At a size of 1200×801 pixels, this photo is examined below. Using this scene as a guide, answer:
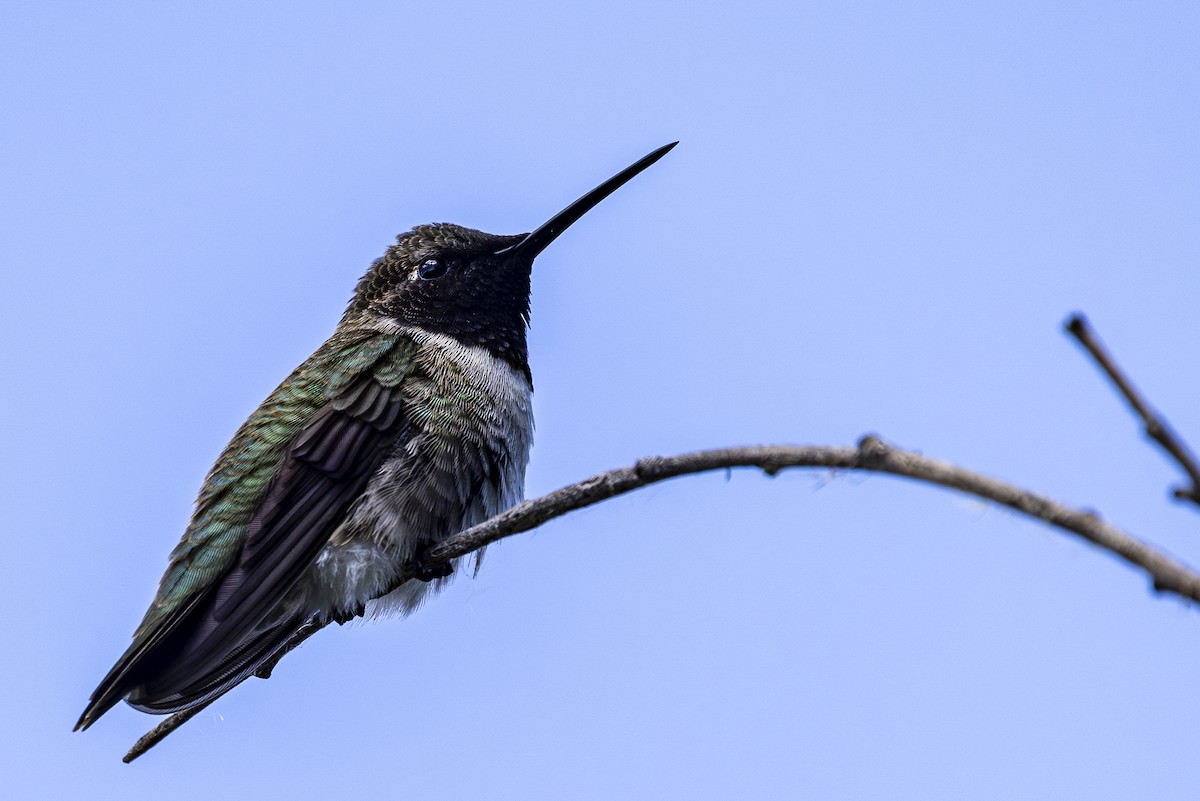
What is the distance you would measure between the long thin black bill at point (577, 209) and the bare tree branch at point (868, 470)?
3463 mm

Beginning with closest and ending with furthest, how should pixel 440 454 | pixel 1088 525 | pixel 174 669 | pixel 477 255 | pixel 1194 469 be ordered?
pixel 1194 469 → pixel 1088 525 → pixel 174 669 → pixel 440 454 → pixel 477 255

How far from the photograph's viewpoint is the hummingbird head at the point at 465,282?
634 cm

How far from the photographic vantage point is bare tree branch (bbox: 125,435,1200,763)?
1354 millimetres

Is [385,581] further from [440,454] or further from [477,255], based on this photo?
[477,255]

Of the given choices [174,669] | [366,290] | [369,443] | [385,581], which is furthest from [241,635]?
[366,290]

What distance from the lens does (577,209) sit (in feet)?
22.3

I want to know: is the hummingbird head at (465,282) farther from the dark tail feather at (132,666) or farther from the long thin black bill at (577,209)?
the dark tail feather at (132,666)

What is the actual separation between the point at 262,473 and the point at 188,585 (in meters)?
0.60

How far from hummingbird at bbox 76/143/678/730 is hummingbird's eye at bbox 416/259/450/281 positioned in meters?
0.39

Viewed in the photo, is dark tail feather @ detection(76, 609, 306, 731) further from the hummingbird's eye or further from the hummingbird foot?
the hummingbird's eye

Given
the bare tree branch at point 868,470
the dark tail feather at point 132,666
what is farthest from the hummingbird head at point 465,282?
the bare tree branch at point 868,470

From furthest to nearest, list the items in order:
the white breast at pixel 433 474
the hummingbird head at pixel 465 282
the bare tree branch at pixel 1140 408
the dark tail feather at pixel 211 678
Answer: the hummingbird head at pixel 465 282, the white breast at pixel 433 474, the dark tail feather at pixel 211 678, the bare tree branch at pixel 1140 408

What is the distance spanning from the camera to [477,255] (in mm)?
6738

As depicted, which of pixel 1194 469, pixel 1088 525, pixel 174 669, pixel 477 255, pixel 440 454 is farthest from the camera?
pixel 477 255
